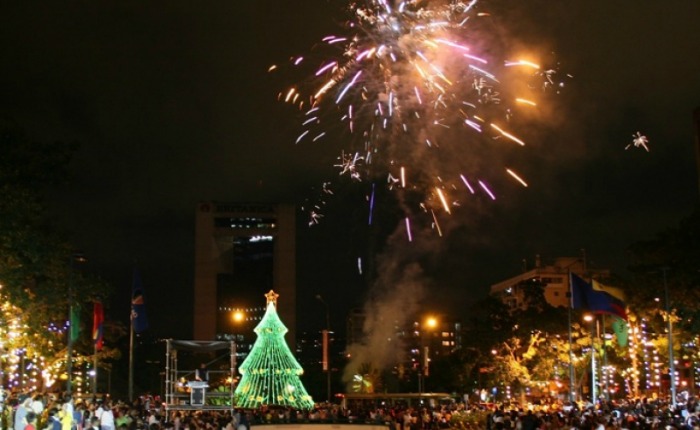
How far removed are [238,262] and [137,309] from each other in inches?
4087

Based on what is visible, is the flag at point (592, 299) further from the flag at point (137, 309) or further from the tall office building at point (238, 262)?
the tall office building at point (238, 262)

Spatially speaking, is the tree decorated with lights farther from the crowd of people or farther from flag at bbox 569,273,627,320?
flag at bbox 569,273,627,320

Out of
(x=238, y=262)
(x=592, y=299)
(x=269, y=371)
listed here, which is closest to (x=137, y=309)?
(x=269, y=371)

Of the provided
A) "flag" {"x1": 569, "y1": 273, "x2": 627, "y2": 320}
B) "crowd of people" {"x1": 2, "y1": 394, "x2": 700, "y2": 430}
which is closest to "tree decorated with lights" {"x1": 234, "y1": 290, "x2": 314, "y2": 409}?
"crowd of people" {"x1": 2, "y1": 394, "x2": 700, "y2": 430}

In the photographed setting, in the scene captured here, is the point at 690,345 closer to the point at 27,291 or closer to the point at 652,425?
the point at 652,425

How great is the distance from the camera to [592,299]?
3553 centimetres

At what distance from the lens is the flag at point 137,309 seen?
38094mm

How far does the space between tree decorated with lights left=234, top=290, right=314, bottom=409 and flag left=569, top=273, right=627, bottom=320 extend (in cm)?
1337

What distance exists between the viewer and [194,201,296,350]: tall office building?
12594 cm

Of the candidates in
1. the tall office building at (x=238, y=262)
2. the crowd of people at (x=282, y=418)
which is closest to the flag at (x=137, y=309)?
the crowd of people at (x=282, y=418)

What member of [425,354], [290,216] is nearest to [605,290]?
[425,354]

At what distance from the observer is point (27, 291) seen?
3092 cm

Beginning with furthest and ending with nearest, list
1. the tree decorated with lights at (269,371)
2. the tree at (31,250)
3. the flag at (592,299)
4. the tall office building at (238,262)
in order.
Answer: the tall office building at (238,262), the tree decorated with lights at (269,371), the flag at (592,299), the tree at (31,250)

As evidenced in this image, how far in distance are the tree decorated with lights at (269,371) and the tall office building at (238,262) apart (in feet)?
259
